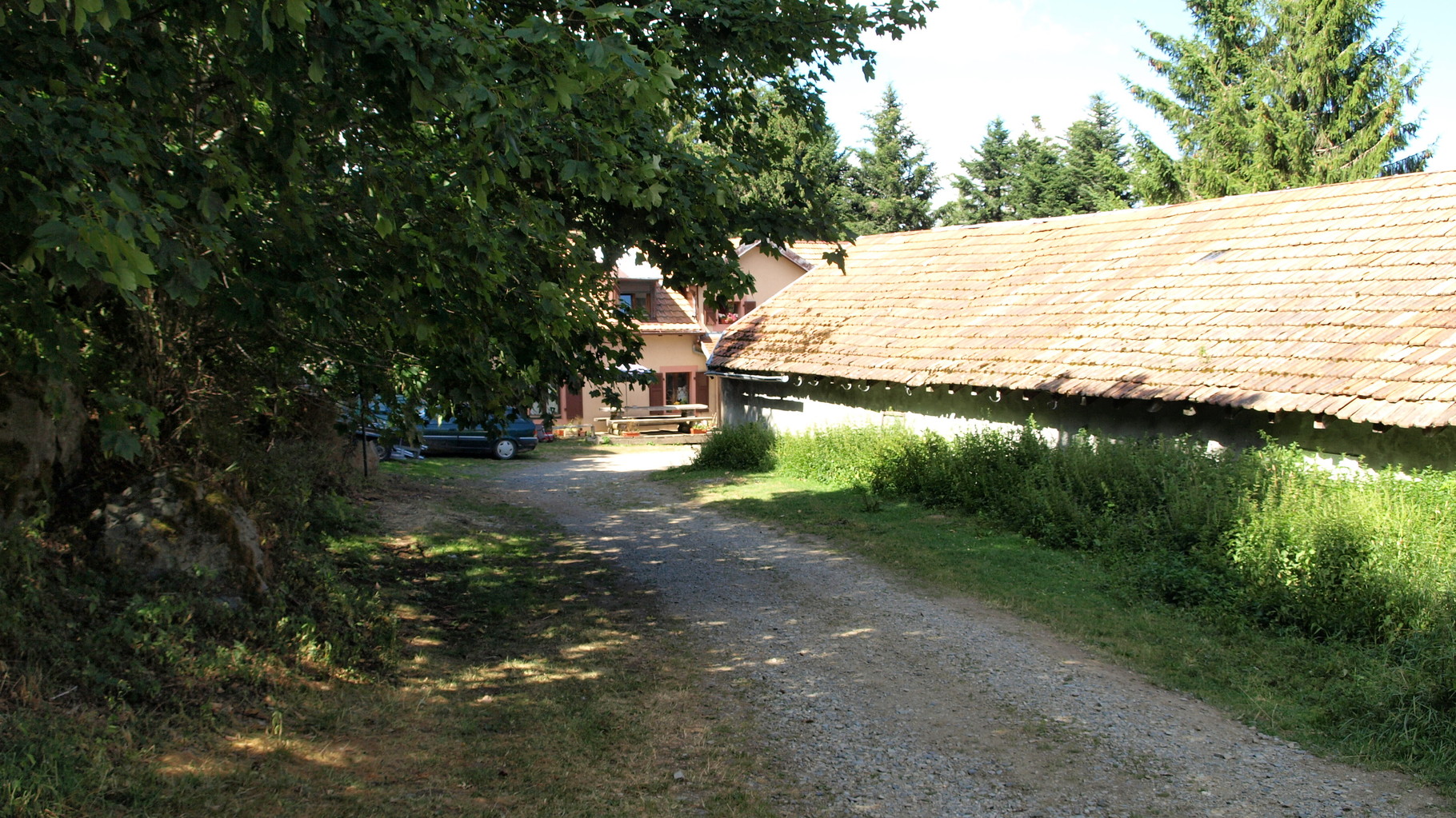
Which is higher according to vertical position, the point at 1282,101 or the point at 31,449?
the point at 1282,101

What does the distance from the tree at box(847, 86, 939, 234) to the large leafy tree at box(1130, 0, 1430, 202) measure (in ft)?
60.4

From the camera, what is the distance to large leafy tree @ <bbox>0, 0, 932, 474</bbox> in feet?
15.7

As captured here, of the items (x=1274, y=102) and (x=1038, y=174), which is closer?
(x=1274, y=102)

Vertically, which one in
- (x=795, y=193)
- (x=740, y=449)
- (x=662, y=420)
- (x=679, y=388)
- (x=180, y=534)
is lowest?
(x=740, y=449)

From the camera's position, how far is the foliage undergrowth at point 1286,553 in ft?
21.1

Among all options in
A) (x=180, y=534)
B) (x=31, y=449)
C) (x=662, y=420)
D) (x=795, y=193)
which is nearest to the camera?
(x=31, y=449)

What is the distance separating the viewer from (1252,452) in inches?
428

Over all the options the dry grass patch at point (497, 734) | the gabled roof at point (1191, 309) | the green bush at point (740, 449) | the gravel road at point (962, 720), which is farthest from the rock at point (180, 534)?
the green bush at point (740, 449)

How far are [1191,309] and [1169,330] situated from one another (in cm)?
57

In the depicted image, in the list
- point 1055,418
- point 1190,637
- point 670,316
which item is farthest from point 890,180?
point 1190,637

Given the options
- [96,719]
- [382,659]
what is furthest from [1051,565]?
[96,719]

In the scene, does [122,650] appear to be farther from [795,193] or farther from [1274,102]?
[1274,102]

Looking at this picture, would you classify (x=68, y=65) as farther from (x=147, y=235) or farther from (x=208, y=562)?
(x=208, y=562)

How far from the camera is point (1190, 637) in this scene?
8.37 metres
